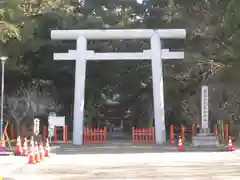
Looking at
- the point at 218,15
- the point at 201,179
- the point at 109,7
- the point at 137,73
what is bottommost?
the point at 201,179

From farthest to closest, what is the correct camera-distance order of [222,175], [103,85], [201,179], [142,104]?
[142,104] < [103,85] < [222,175] < [201,179]

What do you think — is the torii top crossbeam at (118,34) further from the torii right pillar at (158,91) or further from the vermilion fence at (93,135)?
the vermilion fence at (93,135)

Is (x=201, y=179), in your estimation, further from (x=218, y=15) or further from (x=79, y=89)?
(x=218, y=15)

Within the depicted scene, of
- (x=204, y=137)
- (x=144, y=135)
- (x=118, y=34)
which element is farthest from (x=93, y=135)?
(x=204, y=137)

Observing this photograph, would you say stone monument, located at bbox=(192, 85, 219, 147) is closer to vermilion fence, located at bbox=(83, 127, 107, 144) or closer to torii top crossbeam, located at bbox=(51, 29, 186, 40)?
torii top crossbeam, located at bbox=(51, 29, 186, 40)

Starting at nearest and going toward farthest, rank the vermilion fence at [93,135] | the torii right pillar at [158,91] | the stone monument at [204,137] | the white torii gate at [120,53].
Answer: the stone monument at [204,137]
the torii right pillar at [158,91]
the white torii gate at [120,53]
the vermilion fence at [93,135]

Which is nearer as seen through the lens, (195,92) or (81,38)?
(81,38)

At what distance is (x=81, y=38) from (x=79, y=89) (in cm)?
345

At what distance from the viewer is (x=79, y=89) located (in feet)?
96.4

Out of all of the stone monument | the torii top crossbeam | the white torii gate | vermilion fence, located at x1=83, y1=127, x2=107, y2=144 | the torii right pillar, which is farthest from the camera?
vermilion fence, located at x1=83, y1=127, x2=107, y2=144

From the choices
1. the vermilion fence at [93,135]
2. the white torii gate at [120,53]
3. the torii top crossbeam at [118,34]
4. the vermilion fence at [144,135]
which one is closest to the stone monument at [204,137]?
the white torii gate at [120,53]

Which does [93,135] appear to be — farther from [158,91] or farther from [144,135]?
[158,91]

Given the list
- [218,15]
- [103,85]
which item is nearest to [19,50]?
[103,85]

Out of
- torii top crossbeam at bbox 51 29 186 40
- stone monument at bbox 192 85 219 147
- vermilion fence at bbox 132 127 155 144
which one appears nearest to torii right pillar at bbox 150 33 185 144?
torii top crossbeam at bbox 51 29 186 40
